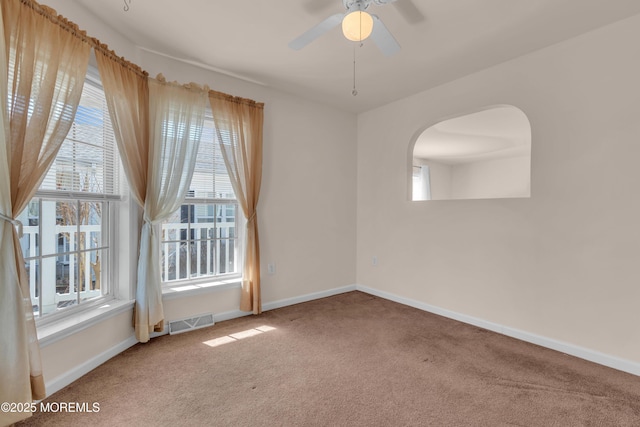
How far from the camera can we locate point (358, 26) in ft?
5.43

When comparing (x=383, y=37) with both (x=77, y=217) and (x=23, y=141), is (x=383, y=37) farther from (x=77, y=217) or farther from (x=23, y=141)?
(x=77, y=217)

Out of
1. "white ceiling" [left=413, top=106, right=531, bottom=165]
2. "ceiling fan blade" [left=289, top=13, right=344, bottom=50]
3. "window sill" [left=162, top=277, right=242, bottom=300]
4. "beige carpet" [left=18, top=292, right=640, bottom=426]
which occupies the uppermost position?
"white ceiling" [left=413, top=106, right=531, bottom=165]

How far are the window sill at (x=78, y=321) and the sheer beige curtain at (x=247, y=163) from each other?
A: 1121 mm

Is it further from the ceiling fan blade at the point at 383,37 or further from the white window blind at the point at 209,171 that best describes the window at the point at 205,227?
the ceiling fan blade at the point at 383,37

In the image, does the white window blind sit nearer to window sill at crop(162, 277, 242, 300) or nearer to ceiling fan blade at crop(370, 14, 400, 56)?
window sill at crop(162, 277, 242, 300)

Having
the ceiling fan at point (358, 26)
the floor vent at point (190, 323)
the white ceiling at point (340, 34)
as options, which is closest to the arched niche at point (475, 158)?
the white ceiling at point (340, 34)

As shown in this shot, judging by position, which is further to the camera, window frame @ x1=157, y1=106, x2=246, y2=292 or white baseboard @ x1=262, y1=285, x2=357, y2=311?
white baseboard @ x1=262, y1=285, x2=357, y2=311

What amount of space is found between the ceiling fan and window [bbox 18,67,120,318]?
1.65 m

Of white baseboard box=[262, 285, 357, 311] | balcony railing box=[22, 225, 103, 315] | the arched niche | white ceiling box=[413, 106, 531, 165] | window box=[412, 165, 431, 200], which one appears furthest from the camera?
window box=[412, 165, 431, 200]

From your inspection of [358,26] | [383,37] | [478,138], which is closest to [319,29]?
[358,26]

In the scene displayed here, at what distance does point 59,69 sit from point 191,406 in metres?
2.23

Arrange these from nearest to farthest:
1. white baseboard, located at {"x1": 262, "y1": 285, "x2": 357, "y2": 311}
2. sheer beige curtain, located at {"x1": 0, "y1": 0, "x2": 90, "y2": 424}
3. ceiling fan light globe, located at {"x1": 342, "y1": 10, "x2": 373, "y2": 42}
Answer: sheer beige curtain, located at {"x1": 0, "y1": 0, "x2": 90, "y2": 424} → ceiling fan light globe, located at {"x1": 342, "y1": 10, "x2": 373, "y2": 42} → white baseboard, located at {"x1": 262, "y1": 285, "x2": 357, "y2": 311}

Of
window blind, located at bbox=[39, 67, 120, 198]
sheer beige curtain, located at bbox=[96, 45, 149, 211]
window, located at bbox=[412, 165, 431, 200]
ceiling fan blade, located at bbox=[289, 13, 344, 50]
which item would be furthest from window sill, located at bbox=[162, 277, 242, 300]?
window, located at bbox=[412, 165, 431, 200]

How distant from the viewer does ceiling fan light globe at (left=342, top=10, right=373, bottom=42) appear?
1635 mm
